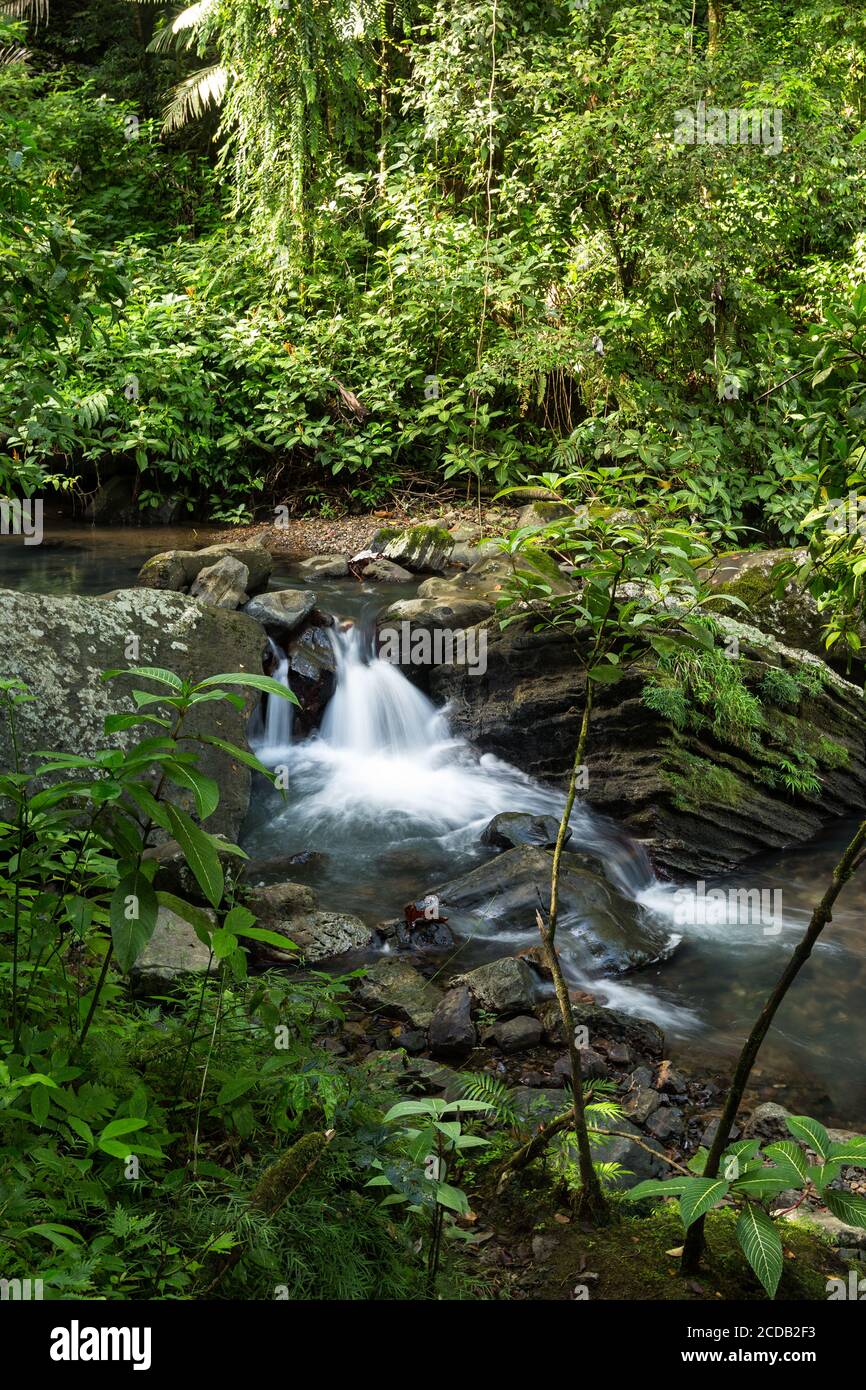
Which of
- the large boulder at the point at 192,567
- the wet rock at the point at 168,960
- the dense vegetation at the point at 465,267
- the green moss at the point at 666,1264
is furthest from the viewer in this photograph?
the dense vegetation at the point at 465,267

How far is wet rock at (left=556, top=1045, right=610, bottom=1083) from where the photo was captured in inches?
171

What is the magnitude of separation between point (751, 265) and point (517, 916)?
864cm

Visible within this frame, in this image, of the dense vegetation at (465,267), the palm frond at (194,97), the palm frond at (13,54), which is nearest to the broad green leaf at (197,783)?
the dense vegetation at (465,267)

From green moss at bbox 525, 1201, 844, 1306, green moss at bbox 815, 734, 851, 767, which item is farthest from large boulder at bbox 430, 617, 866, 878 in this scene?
green moss at bbox 525, 1201, 844, 1306

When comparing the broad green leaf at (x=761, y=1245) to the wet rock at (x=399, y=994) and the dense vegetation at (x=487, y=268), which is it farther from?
the dense vegetation at (x=487, y=268)

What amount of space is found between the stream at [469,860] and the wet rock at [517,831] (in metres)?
0.13

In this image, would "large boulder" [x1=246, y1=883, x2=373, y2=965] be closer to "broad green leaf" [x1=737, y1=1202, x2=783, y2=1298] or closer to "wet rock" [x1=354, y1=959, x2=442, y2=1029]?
"wet rock" [x1=354, y1=959, x2=442, y2=1029]

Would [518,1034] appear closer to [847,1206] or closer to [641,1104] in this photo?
[641,1104]

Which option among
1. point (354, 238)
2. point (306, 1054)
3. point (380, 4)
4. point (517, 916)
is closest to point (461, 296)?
point (354, 238)

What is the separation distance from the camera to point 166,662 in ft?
21.6

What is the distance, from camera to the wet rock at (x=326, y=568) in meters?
10.7

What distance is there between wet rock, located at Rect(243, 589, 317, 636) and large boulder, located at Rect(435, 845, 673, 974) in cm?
318

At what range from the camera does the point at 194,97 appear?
17062 mm
